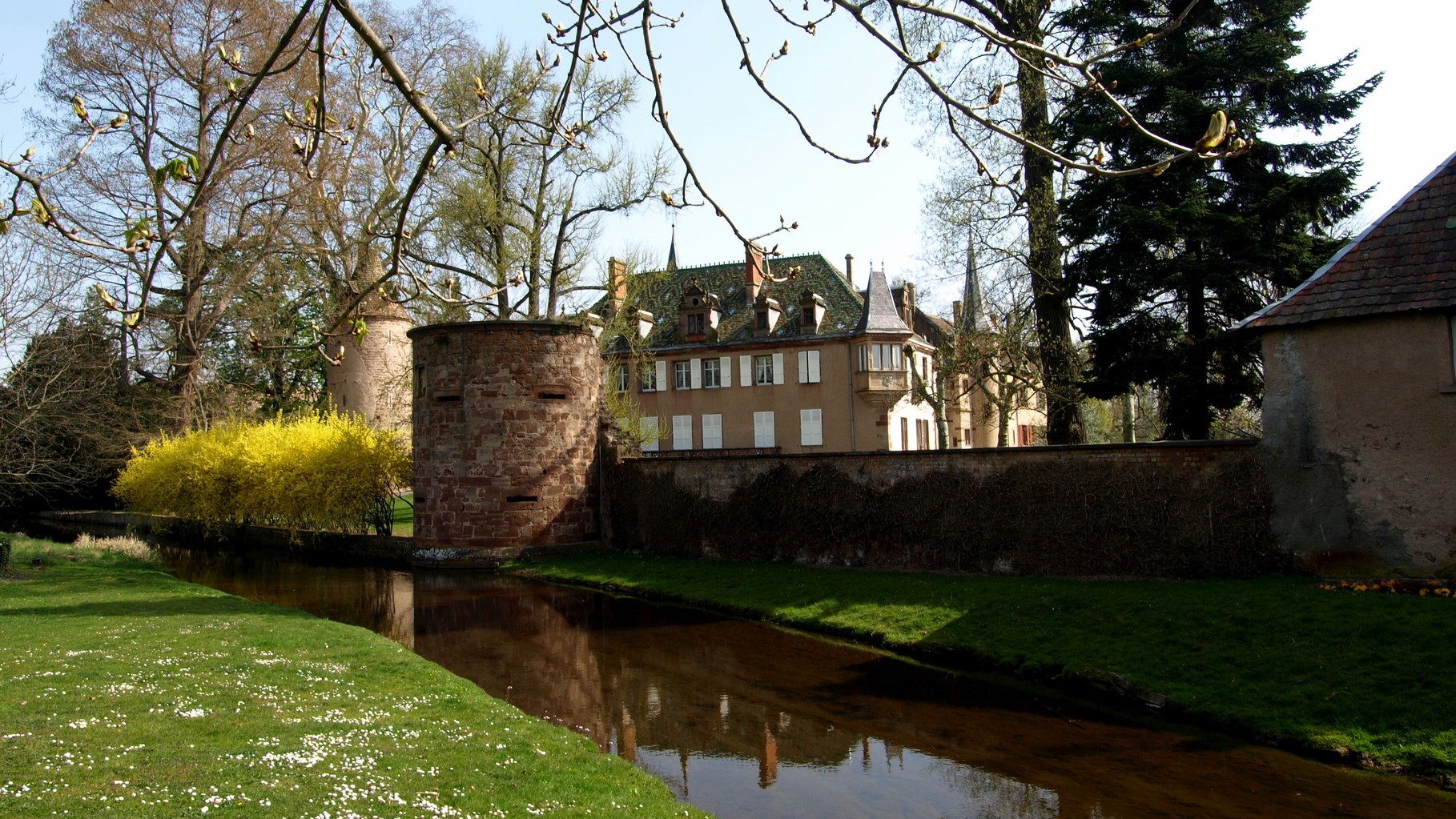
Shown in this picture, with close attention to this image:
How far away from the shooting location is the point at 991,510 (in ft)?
49.5

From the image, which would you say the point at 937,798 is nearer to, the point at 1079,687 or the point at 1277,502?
the point at 1079,687

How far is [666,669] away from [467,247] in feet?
63.7

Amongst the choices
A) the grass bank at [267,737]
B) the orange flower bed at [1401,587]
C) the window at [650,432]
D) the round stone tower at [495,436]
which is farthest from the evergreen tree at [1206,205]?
the window at [650,432]

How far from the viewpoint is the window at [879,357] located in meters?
38.3

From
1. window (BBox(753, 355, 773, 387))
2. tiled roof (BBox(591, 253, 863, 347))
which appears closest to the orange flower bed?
tiled roof (BBox(591, 253, 863, 347))

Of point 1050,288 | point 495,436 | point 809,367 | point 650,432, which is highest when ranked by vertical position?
point 809,367

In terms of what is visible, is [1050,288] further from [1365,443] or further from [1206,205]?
[1365,443]

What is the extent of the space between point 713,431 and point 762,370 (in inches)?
136

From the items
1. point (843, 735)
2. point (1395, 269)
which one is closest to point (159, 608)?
point (843, 735)

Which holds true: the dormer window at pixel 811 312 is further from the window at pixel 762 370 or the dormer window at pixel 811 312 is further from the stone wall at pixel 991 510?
the stone wall at pixel 991 510

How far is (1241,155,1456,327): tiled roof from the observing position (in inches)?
464

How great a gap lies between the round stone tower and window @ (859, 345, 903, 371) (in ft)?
61.3

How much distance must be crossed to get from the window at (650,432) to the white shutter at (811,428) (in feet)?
20.0

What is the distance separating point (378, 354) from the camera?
3984cm
